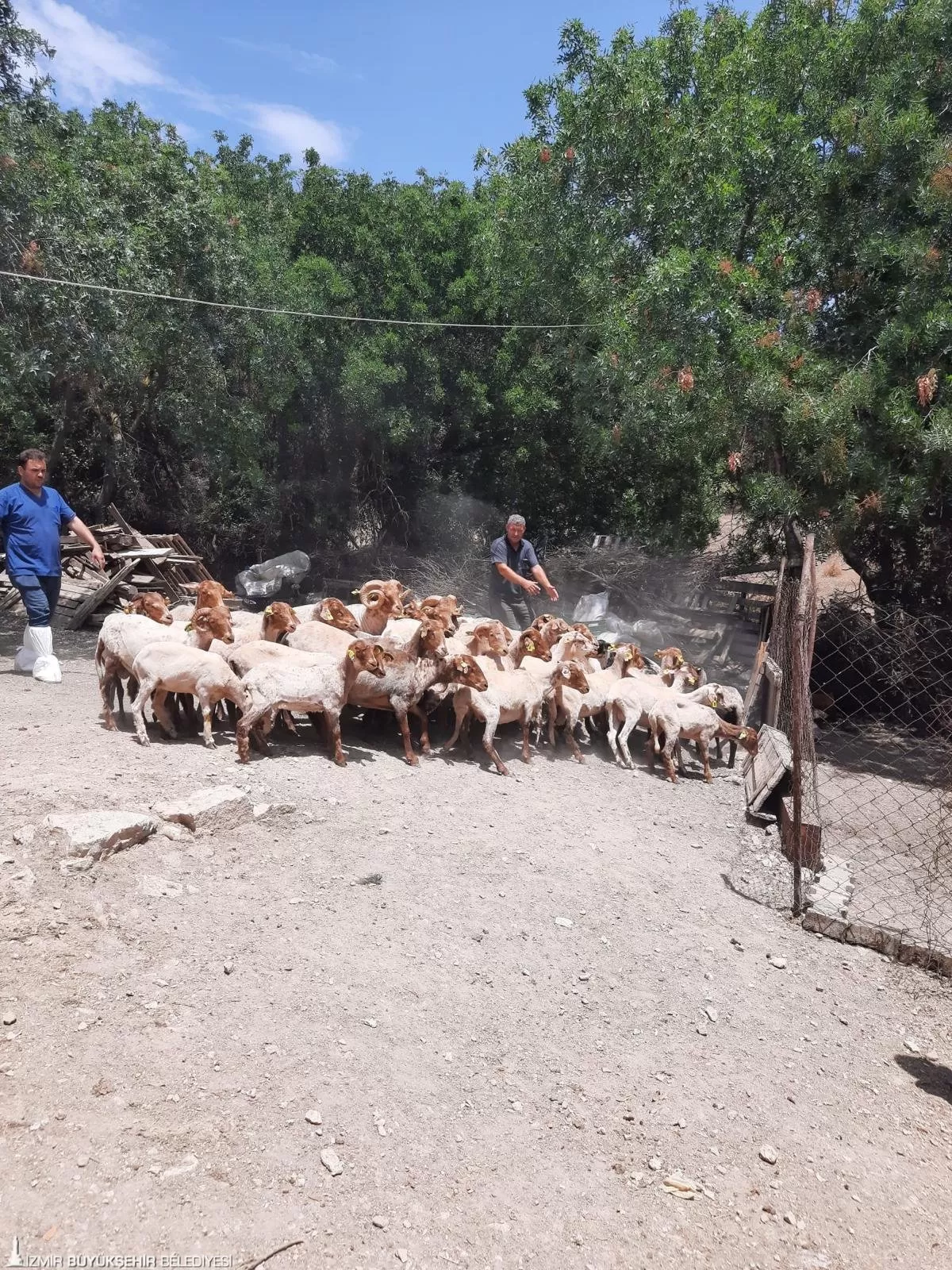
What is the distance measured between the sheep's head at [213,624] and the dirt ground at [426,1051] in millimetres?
1136

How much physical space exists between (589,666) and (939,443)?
3954 mm

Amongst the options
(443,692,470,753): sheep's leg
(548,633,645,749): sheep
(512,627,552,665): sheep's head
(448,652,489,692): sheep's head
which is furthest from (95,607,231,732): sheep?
(548,633,645,749): sheep

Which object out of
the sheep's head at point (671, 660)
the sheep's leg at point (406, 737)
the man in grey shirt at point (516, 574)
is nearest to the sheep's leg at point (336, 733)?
the sheep's leg at point (406, 737)

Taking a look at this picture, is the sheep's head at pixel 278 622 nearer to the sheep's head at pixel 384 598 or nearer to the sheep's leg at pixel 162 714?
the sheep's head at pixel 384 598

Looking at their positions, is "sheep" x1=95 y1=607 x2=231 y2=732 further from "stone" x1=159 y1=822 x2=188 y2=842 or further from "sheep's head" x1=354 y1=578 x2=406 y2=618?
"stone" x1=159 y1=822 x2=188 y2=842

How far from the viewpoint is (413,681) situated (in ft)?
23.2

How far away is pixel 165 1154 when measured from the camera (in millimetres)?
3025

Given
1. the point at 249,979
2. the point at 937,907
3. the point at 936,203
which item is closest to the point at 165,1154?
the point at 249,979

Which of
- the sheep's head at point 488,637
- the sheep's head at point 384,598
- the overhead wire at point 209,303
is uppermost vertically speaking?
the overhead wire at point 209,303

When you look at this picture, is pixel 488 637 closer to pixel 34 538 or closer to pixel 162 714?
pixel 162 714

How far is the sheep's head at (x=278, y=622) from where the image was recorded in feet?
24.5

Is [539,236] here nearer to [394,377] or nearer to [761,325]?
[394,377]

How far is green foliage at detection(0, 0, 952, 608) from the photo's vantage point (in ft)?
32.3

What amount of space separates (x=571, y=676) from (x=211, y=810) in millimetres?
3566
